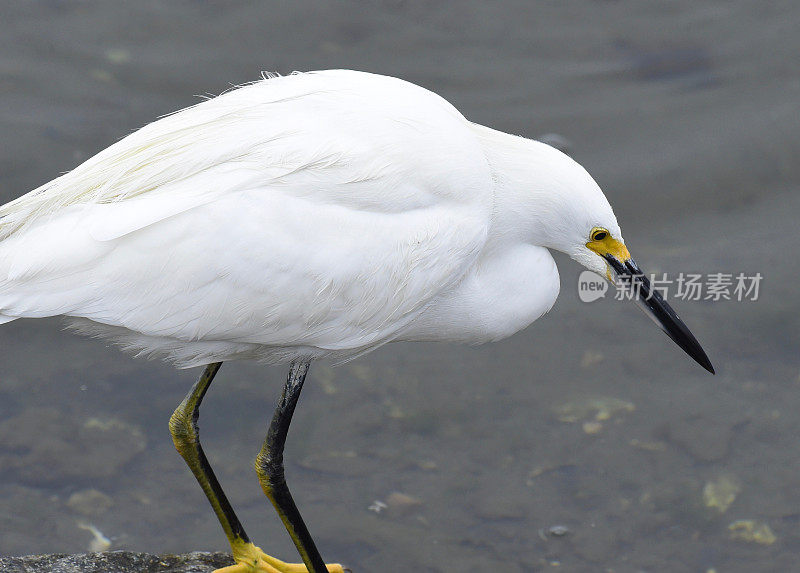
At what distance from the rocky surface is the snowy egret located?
72 centimetres

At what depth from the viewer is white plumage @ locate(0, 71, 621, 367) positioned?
294 centimetres

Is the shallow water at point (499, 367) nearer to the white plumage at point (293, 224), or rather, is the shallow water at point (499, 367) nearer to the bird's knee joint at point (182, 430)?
the bird's knee joint at point (182, 430)

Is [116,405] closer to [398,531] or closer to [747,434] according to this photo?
[398,531]

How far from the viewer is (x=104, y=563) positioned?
11.7ft

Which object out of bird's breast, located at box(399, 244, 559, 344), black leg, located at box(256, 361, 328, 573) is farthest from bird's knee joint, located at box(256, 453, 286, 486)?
bird's breast, located at box(399, 244, 559, 344)

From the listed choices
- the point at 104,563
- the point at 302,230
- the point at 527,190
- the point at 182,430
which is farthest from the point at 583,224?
the point at 104,563

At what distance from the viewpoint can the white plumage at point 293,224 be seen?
2939 mm

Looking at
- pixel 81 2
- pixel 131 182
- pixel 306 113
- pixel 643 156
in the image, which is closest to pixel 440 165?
pixel 306 113

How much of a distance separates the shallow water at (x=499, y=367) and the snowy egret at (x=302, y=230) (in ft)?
4.32

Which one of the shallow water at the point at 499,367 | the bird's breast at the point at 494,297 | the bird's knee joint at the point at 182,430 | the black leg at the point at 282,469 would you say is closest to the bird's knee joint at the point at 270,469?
the black leg at the point at 282,469

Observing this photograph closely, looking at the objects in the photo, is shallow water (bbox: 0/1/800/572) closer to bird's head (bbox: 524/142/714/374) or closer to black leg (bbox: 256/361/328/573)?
black leg (bbox: 256/361/328/573)

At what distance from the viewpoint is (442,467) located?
15.4ft

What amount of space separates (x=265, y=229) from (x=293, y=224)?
0.08 metres

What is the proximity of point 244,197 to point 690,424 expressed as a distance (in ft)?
8.76
